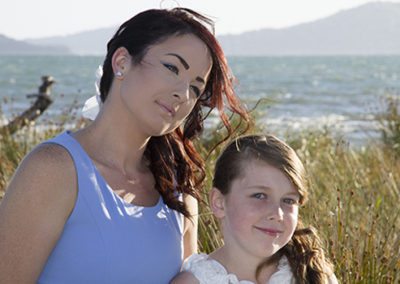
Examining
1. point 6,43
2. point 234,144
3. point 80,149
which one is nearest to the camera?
point 80,149

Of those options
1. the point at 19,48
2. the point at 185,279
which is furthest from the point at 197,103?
the point at 19,48

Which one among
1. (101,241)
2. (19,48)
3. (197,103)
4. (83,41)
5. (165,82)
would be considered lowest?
(83,41)

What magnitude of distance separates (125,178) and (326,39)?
13017cm

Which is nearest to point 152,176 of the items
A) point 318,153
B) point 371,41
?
point 318,153

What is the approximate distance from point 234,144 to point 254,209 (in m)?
0.29

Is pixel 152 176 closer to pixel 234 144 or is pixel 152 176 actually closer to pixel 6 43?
pixel 234 144

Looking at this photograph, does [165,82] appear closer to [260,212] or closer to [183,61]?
[183,61]

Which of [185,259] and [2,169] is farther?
[2,169]

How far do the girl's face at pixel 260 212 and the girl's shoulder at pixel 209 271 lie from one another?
66mm

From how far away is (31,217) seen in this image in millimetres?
2492

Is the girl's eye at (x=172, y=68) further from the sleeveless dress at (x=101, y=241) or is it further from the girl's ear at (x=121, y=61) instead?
the sleeveless dress at (x=101, y=241)

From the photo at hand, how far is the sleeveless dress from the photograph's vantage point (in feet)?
8.50

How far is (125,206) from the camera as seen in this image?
270 cm

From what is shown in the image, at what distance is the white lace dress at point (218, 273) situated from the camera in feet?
9.02
